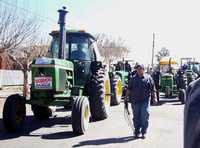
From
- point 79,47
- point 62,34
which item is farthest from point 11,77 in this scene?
point 62,34

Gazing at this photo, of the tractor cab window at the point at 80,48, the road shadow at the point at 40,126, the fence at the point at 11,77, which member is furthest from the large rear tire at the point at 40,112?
the fence at the point at 11,77

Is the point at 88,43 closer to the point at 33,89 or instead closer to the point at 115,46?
the point at 33,89

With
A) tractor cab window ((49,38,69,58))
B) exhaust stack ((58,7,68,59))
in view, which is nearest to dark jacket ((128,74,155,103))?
exhaust stack ((58,7,68,59))

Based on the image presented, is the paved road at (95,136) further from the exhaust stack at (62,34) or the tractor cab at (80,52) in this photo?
the exhaust stack at (62,34)

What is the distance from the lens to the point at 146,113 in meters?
9.88

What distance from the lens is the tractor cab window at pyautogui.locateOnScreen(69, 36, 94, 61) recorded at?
1294cm

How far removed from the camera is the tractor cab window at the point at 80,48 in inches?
509

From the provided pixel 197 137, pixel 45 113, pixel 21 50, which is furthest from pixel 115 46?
pixel 197 137

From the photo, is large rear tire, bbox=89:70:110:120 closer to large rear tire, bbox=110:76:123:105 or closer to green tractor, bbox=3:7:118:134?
green tractor, bbox=3:7:118:134

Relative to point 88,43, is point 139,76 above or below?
below

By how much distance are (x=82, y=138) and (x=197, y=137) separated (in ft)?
23.8

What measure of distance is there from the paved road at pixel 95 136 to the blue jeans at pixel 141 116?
0.89ft

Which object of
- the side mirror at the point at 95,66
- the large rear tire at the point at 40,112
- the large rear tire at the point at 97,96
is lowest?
the large rear tire at the point at 40,112

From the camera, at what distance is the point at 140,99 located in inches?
392
